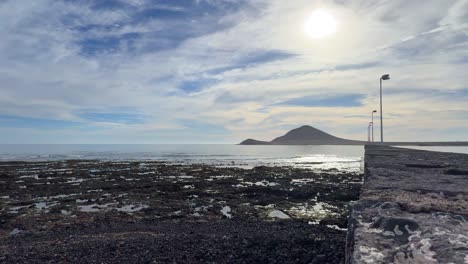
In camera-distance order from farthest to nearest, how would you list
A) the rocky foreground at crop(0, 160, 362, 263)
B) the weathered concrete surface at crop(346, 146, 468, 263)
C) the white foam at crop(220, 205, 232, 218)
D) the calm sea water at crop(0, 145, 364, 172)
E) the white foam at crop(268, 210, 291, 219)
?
the calm sea water at crop(0, 145, 364, 172), the white foam at crop(220, 205, 232, 218), the white foam at crop(268, 210, 291, 219), the rocky foreground at crop(0, 160, 362, 263), the weathered concrete surface at crop(346, 146, 468, 263)

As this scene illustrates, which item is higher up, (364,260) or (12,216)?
(364,260)

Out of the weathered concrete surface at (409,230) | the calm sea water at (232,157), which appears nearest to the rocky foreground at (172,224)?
the weathered concrete surface at (409,230)

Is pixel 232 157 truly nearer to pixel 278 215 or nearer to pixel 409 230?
pixel 278 215

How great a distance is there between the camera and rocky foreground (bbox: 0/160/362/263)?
23.4 ft

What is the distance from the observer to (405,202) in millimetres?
3783

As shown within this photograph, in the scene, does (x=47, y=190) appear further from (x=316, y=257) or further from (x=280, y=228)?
(x=316, y=257)

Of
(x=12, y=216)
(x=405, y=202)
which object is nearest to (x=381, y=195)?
(x=405, y=202)

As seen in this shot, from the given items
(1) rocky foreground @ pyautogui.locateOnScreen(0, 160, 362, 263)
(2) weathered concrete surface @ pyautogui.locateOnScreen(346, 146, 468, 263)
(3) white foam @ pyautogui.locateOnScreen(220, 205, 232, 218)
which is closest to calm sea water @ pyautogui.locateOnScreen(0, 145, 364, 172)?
(1) rocky foreground @ pyautogui.locateOnScreen(0, 160, 362, 263)

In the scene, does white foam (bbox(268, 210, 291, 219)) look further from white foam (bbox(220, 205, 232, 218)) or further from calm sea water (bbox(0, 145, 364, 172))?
calm sea water (bbox(0, 145, 364, 172))

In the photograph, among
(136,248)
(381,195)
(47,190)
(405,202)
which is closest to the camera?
(405,202)

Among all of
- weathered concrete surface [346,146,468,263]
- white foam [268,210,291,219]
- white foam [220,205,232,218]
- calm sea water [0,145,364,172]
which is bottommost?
white foam [220,205,232,218]

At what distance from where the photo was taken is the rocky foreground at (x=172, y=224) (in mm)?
7117

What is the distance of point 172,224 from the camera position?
36.0ft

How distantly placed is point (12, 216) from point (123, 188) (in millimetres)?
8206
